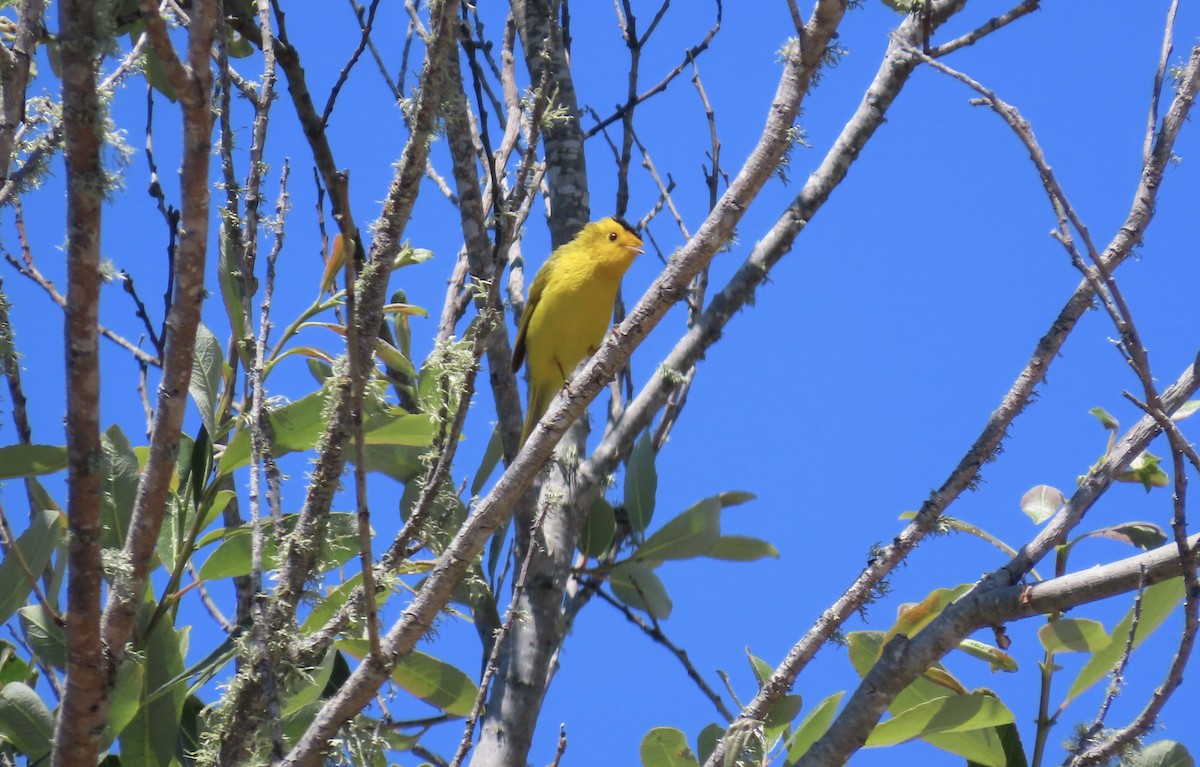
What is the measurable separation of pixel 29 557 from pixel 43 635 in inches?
8.6

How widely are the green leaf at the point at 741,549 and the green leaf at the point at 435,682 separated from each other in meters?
1.19

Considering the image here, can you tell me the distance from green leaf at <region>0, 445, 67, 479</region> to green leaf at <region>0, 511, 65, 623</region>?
0.37ft

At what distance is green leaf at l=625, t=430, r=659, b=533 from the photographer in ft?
12.2

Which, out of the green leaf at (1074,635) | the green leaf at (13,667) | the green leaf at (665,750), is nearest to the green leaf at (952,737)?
the green leaf at (1074,635)

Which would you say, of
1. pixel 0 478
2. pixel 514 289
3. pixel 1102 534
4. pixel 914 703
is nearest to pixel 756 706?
pixel 914 703

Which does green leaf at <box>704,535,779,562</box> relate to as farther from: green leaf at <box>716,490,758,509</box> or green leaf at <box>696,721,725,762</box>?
green leaf at <box>696,721,725,762</box>

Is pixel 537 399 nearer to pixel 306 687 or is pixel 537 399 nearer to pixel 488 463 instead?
pixel 488 463

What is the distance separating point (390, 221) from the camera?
7.47 feet

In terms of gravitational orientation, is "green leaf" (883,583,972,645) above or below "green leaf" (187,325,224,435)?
below

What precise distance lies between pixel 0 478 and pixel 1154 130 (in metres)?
2.85

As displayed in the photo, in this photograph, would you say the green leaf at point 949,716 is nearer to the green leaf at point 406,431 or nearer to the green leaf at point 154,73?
the green leaf at point 406,431

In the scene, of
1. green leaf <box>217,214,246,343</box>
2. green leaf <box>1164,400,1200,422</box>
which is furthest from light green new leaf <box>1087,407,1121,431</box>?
green leaf <box>217,214,246,343</box>

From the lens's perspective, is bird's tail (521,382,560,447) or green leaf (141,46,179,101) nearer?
green leaf (141,46,179,101)

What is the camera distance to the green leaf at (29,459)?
263 centimetres
